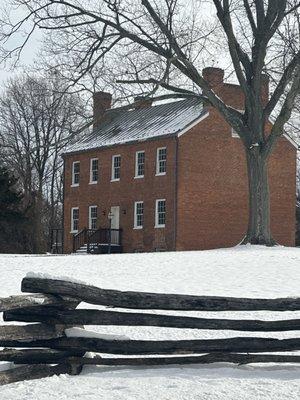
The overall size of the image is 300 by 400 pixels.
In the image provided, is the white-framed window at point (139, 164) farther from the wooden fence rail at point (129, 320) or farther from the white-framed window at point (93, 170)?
the wooden fence rail at point (129, 320)

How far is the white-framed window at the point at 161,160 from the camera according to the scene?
38.2 meters

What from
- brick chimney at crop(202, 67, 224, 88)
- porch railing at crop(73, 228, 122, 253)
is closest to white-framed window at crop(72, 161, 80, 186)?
porch railing at crop(73, 228, 122, 253)

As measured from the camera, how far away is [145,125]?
41.8 meters

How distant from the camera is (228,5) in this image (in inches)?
1123

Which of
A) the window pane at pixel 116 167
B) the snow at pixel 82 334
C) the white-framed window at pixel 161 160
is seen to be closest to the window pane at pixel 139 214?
Result: the white-framed window at pixel 161 160

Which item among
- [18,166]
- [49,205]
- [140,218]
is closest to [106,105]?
[140,218]

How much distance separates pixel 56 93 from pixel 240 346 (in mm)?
20926

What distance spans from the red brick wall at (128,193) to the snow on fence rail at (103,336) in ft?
92.9

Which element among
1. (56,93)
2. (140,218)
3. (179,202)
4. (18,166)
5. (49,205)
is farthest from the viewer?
(49,205)

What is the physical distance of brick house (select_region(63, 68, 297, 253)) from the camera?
37.2m

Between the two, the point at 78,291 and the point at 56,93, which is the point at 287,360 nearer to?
the point at 78,291

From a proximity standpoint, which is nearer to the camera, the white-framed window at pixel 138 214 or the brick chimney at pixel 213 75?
the brick chimney at pixel 213 75

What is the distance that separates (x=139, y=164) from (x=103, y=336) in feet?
106

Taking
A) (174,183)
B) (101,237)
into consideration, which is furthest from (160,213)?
(101,237)
